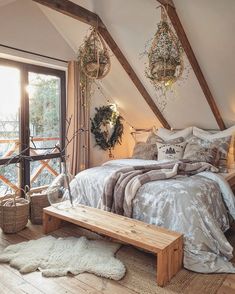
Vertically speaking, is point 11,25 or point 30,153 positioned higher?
point 11,25

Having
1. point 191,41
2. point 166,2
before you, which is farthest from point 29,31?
point 191,41

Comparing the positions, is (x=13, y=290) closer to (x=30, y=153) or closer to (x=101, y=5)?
(x=30, y=153)

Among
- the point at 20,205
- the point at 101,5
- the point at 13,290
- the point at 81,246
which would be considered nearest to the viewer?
the point at 13,290

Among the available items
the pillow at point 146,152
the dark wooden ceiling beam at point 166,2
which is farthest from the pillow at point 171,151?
the dark wooden ceiling beam at point 166,2

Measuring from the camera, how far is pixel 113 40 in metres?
3.66

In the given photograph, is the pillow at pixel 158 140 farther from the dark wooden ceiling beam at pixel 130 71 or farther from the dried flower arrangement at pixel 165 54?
the dried flower arrangement at pixel 165 54

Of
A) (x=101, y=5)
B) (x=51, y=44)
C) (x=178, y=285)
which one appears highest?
(x=101, y=5)

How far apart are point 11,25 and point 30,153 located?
5.61 ft

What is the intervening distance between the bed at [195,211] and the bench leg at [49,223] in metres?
0.50

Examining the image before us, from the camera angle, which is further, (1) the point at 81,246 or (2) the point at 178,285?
(1) the point at 81,246

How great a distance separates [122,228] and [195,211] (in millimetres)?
640

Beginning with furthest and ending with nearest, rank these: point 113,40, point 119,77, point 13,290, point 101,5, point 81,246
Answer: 1. point 119,77
2. point 113,40
3. point 101,5
4. point 81,246
5. point 13,290

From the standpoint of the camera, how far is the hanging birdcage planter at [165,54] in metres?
2.68

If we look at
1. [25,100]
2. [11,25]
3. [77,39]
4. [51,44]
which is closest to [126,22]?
[77,39]
